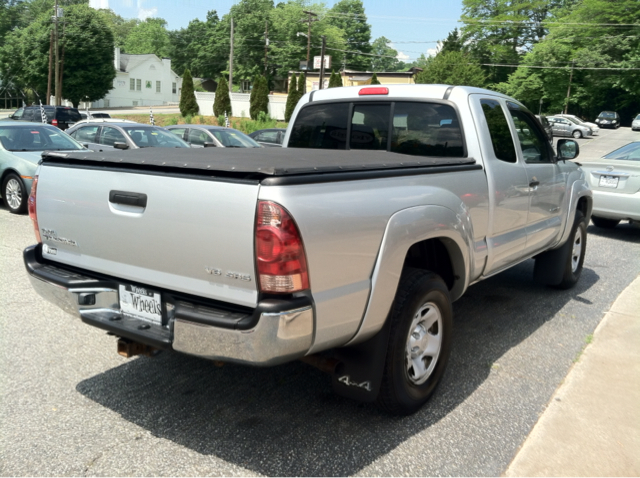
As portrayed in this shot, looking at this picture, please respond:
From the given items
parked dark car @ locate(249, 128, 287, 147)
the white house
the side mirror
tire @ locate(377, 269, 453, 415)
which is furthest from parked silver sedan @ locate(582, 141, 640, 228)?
the white house

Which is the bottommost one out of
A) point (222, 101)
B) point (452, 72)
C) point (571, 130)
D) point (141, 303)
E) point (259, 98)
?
point (141, 303)

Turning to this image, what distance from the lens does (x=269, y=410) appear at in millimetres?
3619

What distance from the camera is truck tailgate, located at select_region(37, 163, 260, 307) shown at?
2.68 meters

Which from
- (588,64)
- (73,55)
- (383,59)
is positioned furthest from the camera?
(383,59)

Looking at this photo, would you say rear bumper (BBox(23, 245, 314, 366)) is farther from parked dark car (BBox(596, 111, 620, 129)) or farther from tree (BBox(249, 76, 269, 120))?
parked dark car (BBox(596, 111, 620, 129))

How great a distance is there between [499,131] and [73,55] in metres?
63.8

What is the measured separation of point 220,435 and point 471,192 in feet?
7.42

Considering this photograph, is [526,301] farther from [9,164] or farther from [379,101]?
[9,164]

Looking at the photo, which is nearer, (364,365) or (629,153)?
(364,365)

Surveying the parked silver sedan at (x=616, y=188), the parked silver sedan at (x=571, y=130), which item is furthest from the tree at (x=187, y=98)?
the parked silver sedan at (x=616, y=188)

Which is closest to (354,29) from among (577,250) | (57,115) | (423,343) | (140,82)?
(140,82)

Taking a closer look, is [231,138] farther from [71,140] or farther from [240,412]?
[240,412]

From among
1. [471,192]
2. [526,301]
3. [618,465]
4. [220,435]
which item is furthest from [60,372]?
[526,301]

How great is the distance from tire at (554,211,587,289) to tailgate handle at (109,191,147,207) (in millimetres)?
4816
